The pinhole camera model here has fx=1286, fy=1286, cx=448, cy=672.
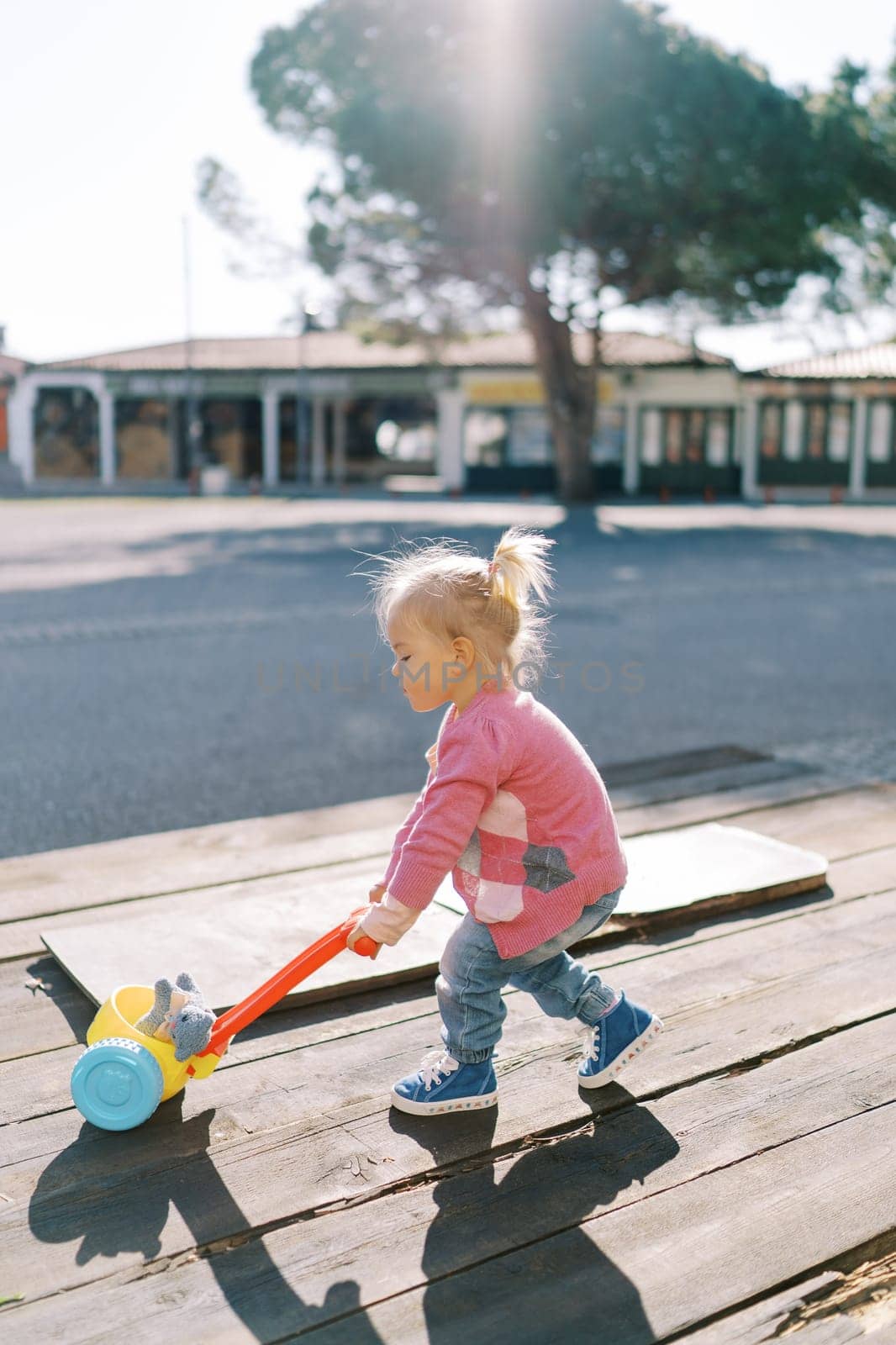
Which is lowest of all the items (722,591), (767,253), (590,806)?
(722,591)

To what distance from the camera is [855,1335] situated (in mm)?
1665

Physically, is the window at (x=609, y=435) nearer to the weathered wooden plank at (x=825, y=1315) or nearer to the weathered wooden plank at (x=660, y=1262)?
the weathered wooden plank at (x=660, y=1262)

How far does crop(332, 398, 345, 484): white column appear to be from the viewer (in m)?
39.1

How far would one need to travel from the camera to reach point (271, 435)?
38.5m

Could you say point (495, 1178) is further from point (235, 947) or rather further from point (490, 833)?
point (235, 947)

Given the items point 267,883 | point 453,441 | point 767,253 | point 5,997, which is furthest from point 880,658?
point 453,441

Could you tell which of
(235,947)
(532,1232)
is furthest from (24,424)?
(532,1232)

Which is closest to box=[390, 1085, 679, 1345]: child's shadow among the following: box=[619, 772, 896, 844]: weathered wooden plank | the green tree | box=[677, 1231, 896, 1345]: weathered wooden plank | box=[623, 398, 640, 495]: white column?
box=[677, 1231, 896, 1345]: weathered wooden plank

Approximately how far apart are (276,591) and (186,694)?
4947 millimetres

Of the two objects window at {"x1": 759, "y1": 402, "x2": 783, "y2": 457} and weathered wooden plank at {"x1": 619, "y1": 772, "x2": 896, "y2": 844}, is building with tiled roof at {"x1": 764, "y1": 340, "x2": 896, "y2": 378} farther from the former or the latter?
weathered wooden plank at {"x1": 619, "y1": 772, "x2": 896, "y2": 844}

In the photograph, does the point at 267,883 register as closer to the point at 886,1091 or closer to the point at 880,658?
the point at 886,1091

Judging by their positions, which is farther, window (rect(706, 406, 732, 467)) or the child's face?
window (rect(706, 406, 732, 467))

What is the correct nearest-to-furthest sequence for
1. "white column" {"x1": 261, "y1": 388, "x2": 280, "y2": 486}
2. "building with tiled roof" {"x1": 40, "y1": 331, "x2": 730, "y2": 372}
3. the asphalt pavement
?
the asphalt pavement
"building with tiled roof" {"x1": 40, "y1": 331, "x2": 730, "y2": 372}
"white column" {"x1": 261, "y1": 388, "x2": 280, "y2": 486}

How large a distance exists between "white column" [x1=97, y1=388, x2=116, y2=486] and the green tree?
15.8 metres
